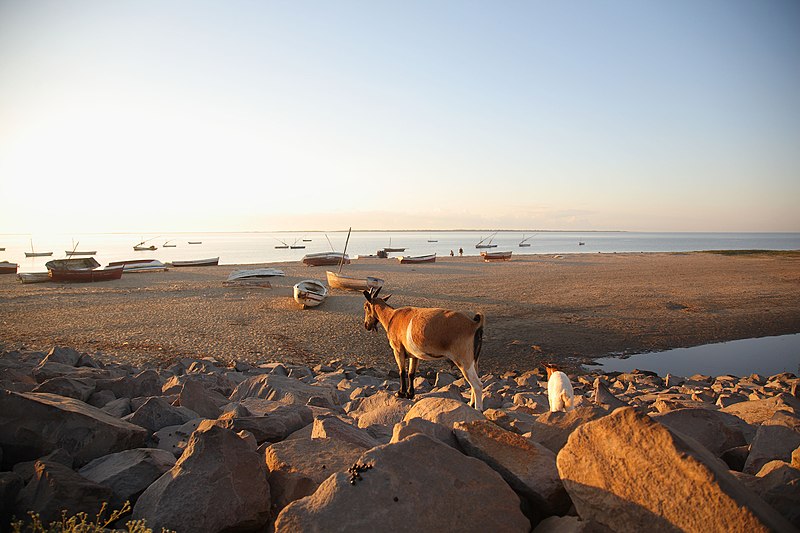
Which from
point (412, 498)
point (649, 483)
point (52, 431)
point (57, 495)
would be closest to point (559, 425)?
point (649, 483)

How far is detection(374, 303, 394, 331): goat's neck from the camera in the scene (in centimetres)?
1104

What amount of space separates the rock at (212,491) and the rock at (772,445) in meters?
4.64

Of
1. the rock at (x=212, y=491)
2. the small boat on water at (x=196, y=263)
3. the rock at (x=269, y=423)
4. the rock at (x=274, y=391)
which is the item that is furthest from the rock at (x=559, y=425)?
the small boat on water at (x=196, y=263)

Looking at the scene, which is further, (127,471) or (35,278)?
(35,278)

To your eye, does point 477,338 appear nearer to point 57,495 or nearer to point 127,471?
point 127,471

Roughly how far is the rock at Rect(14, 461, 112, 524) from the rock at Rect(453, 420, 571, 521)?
10.4 feet

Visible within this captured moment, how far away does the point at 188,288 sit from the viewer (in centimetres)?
3703

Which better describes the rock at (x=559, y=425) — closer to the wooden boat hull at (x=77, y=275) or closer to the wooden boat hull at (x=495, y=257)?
the wooden boat hull at (x=77, y=275)

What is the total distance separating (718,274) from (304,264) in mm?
47343

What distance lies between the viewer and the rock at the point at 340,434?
477cm

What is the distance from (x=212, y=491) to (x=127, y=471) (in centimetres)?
120

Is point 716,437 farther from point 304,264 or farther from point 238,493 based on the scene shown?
point 304,264

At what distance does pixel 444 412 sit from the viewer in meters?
5.58

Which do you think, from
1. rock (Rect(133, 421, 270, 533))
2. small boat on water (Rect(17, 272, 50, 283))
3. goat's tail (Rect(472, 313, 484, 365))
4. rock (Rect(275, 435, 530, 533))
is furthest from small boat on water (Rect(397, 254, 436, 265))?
rock (Rect(275, 435, 530, 533))
